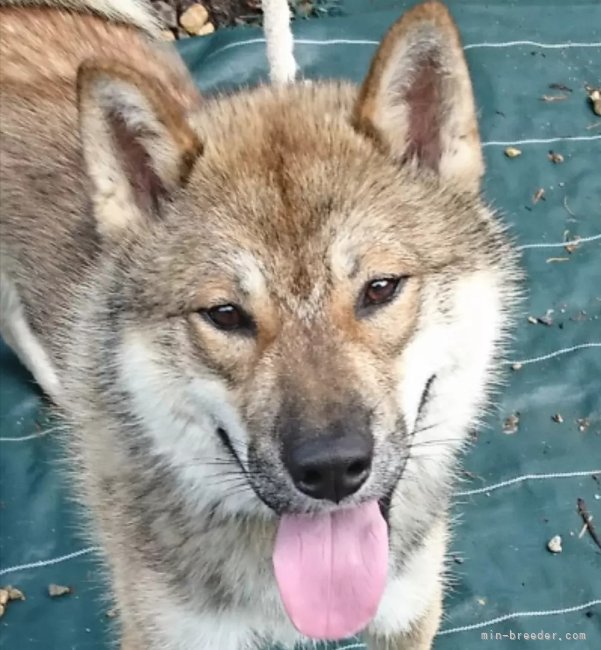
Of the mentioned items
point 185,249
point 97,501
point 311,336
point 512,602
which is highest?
point 185,249

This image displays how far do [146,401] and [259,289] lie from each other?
1.28ft

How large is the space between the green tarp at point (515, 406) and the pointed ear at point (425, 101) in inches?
14.2

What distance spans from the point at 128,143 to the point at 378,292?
0.64 m

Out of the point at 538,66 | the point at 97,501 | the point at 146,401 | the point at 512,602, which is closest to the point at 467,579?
the point at 512,602

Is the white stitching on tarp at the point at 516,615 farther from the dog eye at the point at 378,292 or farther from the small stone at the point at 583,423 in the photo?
the dog eye at the point at 378,292

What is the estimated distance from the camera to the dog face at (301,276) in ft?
6.18

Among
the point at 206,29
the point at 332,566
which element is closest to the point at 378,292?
the point at 332,566

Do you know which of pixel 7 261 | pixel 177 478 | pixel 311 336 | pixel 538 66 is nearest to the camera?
pixel 311 336

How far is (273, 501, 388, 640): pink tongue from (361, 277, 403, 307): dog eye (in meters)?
0.43

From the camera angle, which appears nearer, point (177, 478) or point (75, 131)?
point (177, 478)

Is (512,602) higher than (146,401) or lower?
lower

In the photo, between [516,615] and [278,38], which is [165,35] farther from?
[516,615]

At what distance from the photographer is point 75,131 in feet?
9.16

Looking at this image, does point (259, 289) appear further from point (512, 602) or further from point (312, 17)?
point (312, 17)
